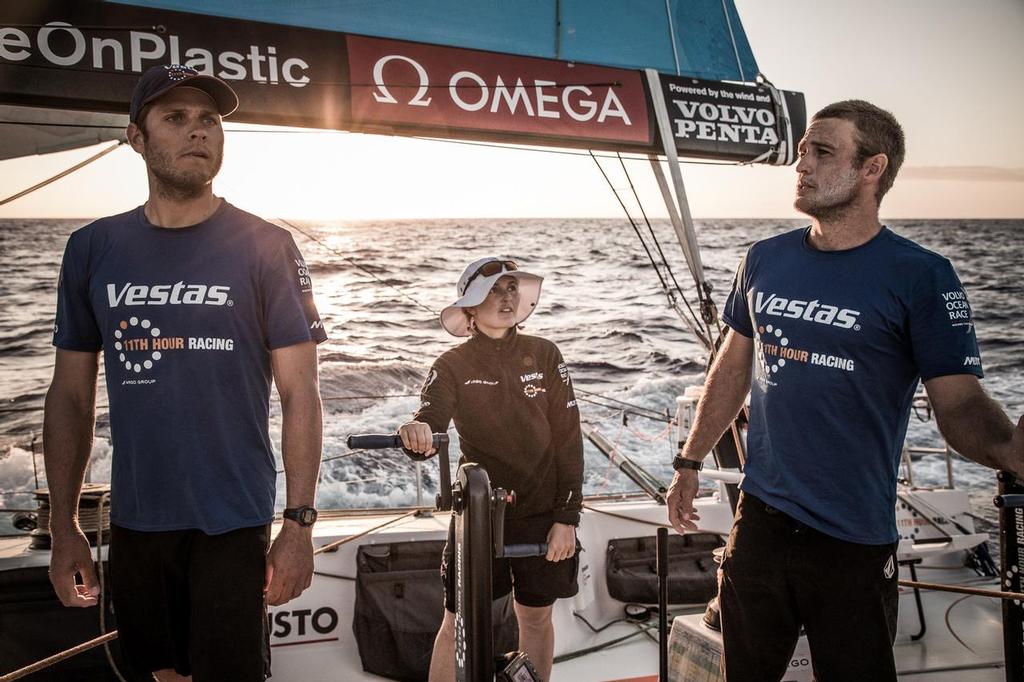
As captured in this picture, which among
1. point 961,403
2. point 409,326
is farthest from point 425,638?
point 409,326

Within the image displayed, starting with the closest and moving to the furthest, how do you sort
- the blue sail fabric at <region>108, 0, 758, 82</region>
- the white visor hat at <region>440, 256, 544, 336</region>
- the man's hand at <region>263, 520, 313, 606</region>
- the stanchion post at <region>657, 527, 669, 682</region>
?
1. the man's hand at <region>263, 520, 313, 606</region>
2. the stanchion post at <region>657, 527, 669, 682</region>
3. the white visor hat at <region>440, 256, 544, 336</region>
4. the blue sail fabric at <region>108, 0, 758, 82</region>

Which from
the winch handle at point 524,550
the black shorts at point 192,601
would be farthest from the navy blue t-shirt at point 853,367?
the black shorts at point 192,601

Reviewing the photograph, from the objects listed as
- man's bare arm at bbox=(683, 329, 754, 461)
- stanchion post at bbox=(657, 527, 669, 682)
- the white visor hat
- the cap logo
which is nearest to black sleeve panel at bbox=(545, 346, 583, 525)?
the white visor hat

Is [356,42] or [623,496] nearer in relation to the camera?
[356,42]

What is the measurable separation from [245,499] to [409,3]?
2.45 meters

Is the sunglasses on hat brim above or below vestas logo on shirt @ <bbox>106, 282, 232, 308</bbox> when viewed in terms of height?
above

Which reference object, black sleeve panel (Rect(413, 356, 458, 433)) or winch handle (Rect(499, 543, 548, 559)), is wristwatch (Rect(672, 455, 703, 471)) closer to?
winch handle (Rect(499, 543, 548, 559))

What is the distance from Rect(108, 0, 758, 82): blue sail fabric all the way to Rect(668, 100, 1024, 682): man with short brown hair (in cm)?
195

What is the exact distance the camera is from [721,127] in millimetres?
3785

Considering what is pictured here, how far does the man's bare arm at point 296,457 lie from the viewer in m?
1.64

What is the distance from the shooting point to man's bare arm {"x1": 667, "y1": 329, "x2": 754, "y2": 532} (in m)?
2.23

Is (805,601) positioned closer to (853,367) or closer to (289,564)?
(853,367)

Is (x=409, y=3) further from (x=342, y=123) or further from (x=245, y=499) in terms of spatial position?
(x=245, y=499)

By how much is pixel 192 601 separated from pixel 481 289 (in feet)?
4.51
